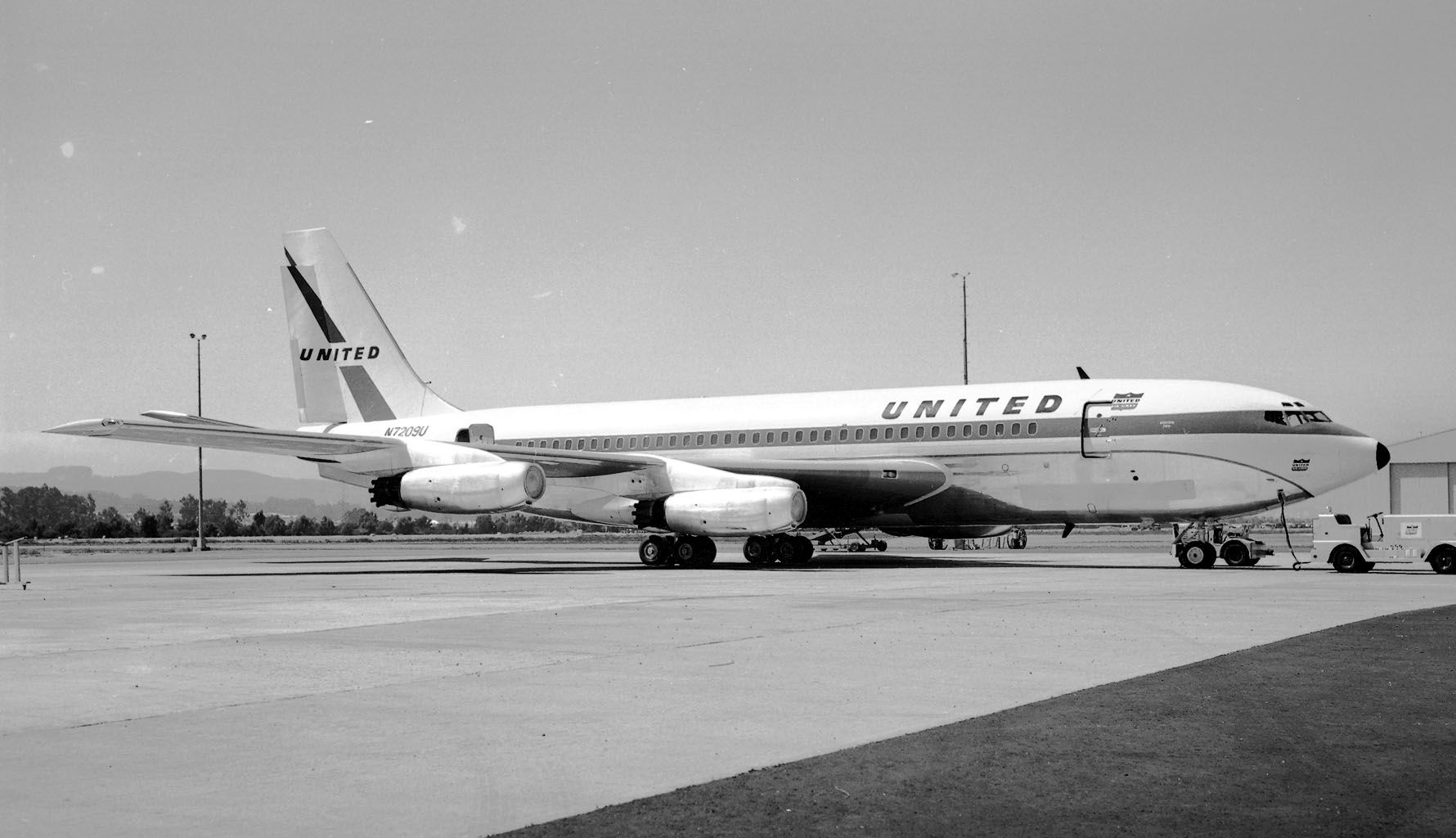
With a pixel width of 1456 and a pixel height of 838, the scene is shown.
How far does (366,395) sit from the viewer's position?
3753 cm

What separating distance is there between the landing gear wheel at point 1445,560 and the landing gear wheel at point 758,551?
44.8 feet

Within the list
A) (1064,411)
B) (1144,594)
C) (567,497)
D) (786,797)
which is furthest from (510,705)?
(567,497)

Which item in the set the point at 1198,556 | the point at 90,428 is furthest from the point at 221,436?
the point at 1198,556

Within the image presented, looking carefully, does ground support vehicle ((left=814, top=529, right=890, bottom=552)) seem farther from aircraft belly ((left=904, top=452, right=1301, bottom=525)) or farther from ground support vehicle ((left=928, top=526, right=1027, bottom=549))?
aircraft belly ((left=904, top=452, right=1301, bottom=525))

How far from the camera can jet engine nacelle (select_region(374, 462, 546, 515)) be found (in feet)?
96.3

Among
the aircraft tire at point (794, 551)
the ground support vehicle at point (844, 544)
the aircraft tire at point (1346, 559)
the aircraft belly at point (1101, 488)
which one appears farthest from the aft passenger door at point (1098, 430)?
the aircraft tire at point (794, 551)

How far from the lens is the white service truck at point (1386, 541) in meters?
24.8

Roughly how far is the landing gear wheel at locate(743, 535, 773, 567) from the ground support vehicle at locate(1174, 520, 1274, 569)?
903 cm

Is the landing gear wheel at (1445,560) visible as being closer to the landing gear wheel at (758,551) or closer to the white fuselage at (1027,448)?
the white fuselage at (1027,448)

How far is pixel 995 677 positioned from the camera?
980 centimetres

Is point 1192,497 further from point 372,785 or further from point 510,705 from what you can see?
point 372,785

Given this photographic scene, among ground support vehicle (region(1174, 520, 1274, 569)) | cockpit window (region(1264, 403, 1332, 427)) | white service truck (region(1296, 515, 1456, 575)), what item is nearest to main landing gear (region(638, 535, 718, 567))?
ground support vehicle (region(1174, 520, 1274, 569))

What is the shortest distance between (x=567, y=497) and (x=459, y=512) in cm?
306

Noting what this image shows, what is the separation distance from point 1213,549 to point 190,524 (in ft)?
290
